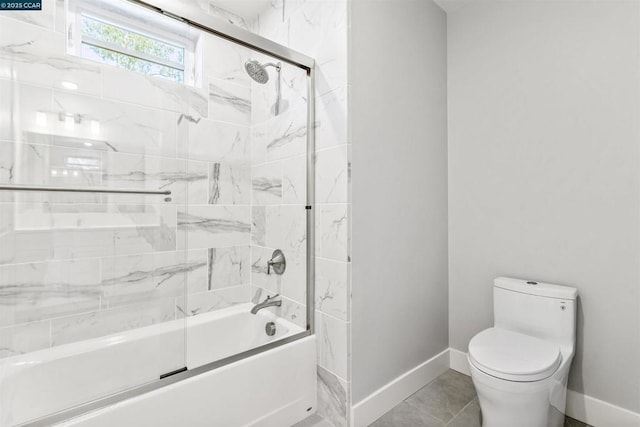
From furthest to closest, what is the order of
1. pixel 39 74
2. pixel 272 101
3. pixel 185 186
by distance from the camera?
pixel 272 101
pixel 185 186
pixel 39 74

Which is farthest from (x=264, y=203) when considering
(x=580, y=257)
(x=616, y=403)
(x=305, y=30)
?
(x=616, y=403)

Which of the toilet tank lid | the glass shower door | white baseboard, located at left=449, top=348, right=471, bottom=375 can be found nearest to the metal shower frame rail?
the glass shower door

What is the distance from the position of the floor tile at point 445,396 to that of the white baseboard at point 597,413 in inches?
19.2

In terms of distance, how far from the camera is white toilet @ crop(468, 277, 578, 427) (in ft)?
4.64

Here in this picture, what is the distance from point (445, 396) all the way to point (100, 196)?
7.01 ft

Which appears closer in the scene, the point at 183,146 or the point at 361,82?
the point at 183,146

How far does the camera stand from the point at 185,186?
1.69 meters

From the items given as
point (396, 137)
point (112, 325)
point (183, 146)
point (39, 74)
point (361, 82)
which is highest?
point (361, 82)

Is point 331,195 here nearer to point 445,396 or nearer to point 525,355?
point 525,355

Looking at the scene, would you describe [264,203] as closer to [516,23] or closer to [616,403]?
[516,23]

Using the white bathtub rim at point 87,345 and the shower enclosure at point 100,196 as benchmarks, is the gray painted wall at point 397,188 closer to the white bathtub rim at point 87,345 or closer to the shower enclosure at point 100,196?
the shower enclosure at point 100,196

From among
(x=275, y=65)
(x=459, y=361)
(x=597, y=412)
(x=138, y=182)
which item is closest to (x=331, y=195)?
(x=275, y=65)

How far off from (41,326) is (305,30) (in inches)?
78.0

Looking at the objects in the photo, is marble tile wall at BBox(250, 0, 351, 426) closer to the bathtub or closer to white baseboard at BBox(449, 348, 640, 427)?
the bathtub
